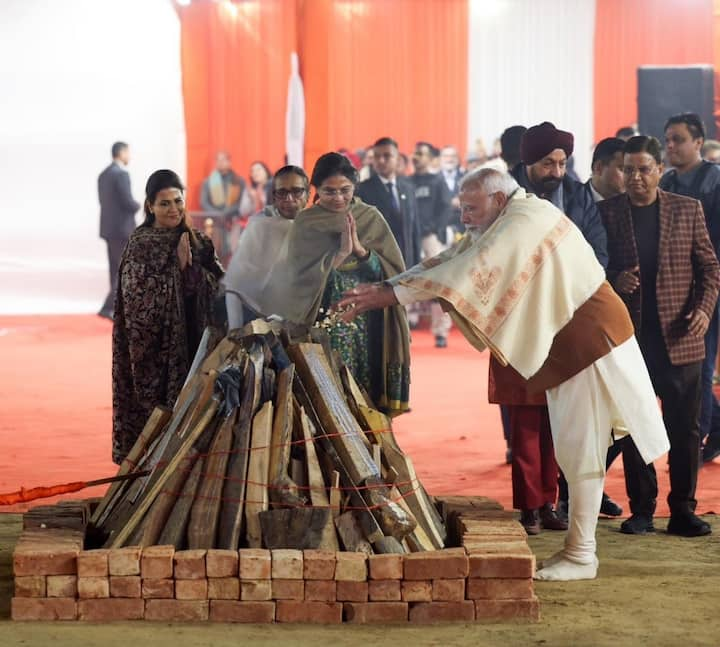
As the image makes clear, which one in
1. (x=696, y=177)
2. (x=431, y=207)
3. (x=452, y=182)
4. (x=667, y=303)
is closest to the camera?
(x=667, y=303)

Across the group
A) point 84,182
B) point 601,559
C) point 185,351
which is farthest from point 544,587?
point 84,182

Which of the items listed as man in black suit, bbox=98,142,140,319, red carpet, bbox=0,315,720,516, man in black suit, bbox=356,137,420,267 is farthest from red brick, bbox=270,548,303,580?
man in black suit, bbox=98,142,140,319

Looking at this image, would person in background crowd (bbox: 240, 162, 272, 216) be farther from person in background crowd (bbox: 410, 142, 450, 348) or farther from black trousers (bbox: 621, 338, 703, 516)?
black trousers (bbox: 621, 338, 703, 516)

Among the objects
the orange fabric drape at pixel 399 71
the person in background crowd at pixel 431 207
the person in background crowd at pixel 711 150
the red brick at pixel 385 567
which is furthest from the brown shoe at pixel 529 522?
the orange fabric drape at pixel 399 71

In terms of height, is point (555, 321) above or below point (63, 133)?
below

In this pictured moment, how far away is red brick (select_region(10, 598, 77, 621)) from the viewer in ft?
13.3

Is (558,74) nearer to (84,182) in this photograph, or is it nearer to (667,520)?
(84,182)

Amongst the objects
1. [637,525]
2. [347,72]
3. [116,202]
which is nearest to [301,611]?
[637,525]

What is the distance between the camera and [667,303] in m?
5.36

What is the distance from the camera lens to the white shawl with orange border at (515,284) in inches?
176

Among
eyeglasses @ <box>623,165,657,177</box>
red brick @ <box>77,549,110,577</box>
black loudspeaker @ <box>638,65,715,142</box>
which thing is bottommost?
red brick @ <box>77,549,110,577</box>

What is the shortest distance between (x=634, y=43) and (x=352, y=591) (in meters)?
14.0

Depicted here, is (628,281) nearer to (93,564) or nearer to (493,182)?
(493,182)

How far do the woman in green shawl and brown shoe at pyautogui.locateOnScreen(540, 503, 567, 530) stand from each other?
75 cm
